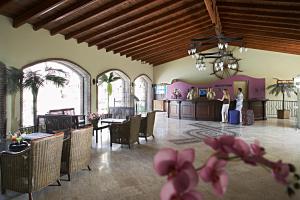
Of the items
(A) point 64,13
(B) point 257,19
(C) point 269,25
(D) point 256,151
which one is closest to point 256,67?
(C) point 269,25

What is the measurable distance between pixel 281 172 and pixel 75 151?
12.7 feet

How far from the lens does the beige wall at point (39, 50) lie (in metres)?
5.84

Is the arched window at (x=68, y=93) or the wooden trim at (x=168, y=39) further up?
the wooden trim at (x=168, y=39)

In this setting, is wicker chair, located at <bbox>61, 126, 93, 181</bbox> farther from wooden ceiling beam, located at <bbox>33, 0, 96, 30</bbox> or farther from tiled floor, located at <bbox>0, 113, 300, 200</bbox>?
wooden ceiling beam, located at <bbox>33, 0, 96, 30</bbox>

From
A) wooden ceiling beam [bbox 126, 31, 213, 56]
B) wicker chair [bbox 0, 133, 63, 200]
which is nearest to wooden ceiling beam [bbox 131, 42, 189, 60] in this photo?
wooden ceiling beam [bbox 126, 31, 213, 56]

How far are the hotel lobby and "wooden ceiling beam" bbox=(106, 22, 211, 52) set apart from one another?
8 centimetres

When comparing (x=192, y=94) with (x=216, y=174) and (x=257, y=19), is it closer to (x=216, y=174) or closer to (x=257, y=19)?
(x=257, y=19)

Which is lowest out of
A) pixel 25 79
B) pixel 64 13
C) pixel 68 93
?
pixel 68 93

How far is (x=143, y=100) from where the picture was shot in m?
15.7

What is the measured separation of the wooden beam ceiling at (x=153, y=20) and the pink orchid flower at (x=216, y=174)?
5568 mm

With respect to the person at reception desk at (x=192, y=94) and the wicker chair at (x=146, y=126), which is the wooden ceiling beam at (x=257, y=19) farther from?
the person at reception desk at (x=192, y=94)

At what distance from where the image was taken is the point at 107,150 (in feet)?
20.1

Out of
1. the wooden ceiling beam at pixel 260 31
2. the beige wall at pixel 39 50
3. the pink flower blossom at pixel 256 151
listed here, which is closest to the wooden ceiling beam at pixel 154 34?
the beige wall at pixel 39 50

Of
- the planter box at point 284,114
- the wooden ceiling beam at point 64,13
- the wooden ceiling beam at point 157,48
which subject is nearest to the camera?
the wooden ceiling beam at point 64,13
